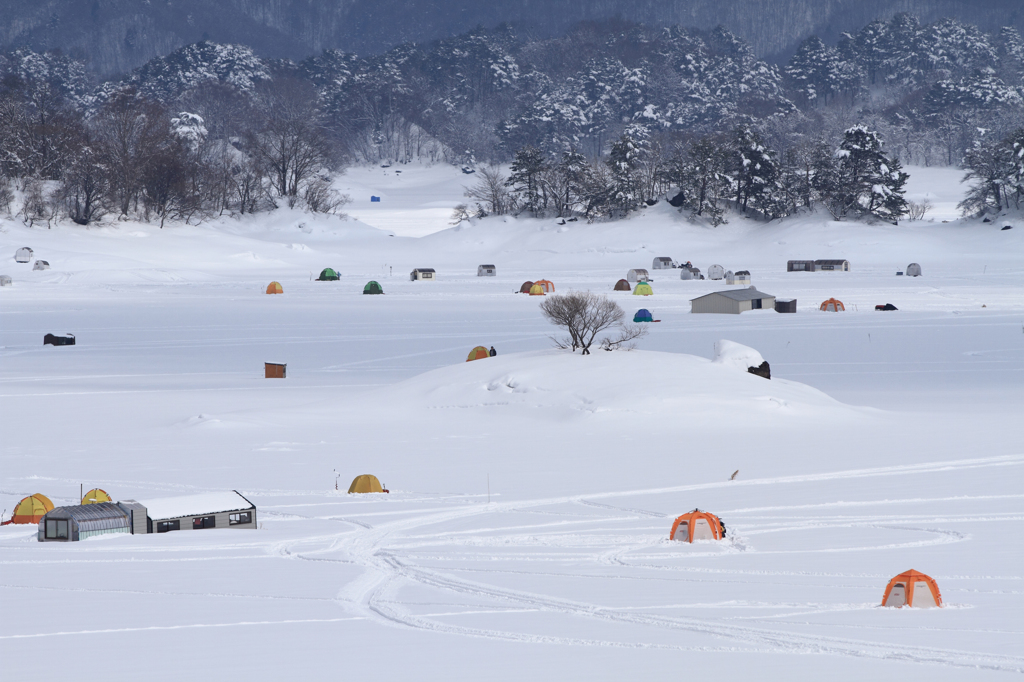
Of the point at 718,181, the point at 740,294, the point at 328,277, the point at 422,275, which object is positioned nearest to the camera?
the point at 740,294

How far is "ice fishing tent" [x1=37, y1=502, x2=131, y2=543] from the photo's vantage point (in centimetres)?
1434

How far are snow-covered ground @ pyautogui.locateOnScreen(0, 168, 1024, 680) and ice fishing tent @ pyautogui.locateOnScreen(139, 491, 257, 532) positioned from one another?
382 millimetres

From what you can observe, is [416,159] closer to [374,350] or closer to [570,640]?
[374,350]

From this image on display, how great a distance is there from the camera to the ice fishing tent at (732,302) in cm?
4572

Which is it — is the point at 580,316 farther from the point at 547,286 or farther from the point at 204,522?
the point at 547,286

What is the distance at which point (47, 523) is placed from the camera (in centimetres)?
Answer: 1444

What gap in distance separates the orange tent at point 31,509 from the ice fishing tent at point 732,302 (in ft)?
108

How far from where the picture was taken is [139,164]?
83.4 m

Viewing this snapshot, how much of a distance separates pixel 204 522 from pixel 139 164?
7320cm

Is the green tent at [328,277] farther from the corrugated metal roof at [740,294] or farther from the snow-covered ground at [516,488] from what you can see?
the corrugated metal roof at [740,294]

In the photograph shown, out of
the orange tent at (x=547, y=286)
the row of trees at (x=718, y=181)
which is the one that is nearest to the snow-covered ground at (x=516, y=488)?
the orange tent at (x=547, y=286)

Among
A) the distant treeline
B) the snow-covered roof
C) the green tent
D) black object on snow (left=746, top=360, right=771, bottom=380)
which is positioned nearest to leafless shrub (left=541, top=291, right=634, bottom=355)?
black object on snow (left=746, top=360, right=771, bottom=380)

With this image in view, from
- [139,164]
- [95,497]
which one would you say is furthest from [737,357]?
[139,164]

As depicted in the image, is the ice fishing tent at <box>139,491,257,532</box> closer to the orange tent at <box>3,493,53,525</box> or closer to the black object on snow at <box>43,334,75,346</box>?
the orange tent at <box>3,493,53,525</box>
